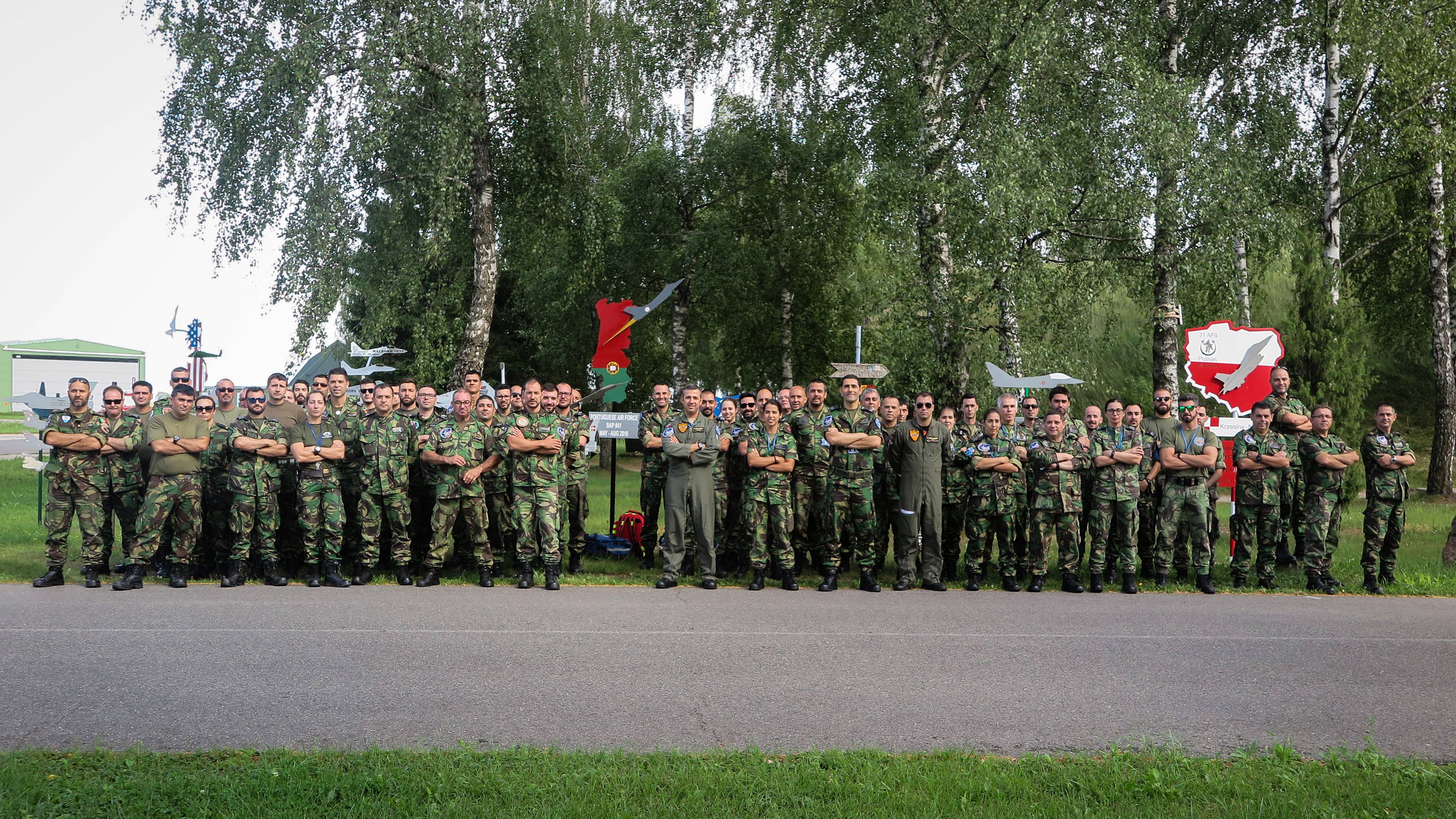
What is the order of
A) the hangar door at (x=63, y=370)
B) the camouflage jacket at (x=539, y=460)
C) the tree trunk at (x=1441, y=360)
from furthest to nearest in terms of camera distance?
the hangar door at (x=63, y=370) < the tree trunk at (x=1441, y=360) < the camouflage jacket at (x=539, y=460)

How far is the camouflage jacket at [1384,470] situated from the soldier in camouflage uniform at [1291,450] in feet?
2.03

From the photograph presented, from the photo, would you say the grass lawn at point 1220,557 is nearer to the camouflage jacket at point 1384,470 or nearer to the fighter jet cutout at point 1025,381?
the camouflage jacket at point 1384,470

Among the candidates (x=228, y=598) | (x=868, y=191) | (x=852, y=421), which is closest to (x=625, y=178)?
(x=868, y=191)

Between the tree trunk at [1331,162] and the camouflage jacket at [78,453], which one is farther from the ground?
the tree trunk at [1331,162]

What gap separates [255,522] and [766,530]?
5151 mm

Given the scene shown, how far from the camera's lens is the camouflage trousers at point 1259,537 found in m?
10.8

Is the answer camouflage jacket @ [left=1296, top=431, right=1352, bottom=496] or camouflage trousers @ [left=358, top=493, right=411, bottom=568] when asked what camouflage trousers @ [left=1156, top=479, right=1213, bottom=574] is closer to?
camouflage jacket @ [left=1296, top=431, right=1352, bottom=496]

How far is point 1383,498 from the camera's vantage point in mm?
10766

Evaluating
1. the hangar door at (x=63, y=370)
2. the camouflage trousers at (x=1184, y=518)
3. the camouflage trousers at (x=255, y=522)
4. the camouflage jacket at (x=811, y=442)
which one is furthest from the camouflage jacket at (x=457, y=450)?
the hangar door at (x=63, y=370)

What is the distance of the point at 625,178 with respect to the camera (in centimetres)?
2483

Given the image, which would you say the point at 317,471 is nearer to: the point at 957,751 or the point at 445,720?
the point at 445,720

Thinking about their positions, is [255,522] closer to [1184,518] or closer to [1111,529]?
[1111,529]

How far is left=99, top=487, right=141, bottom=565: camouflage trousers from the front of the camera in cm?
1013

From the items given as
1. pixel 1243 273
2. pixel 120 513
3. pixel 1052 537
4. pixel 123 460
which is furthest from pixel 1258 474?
pixel 120 513
